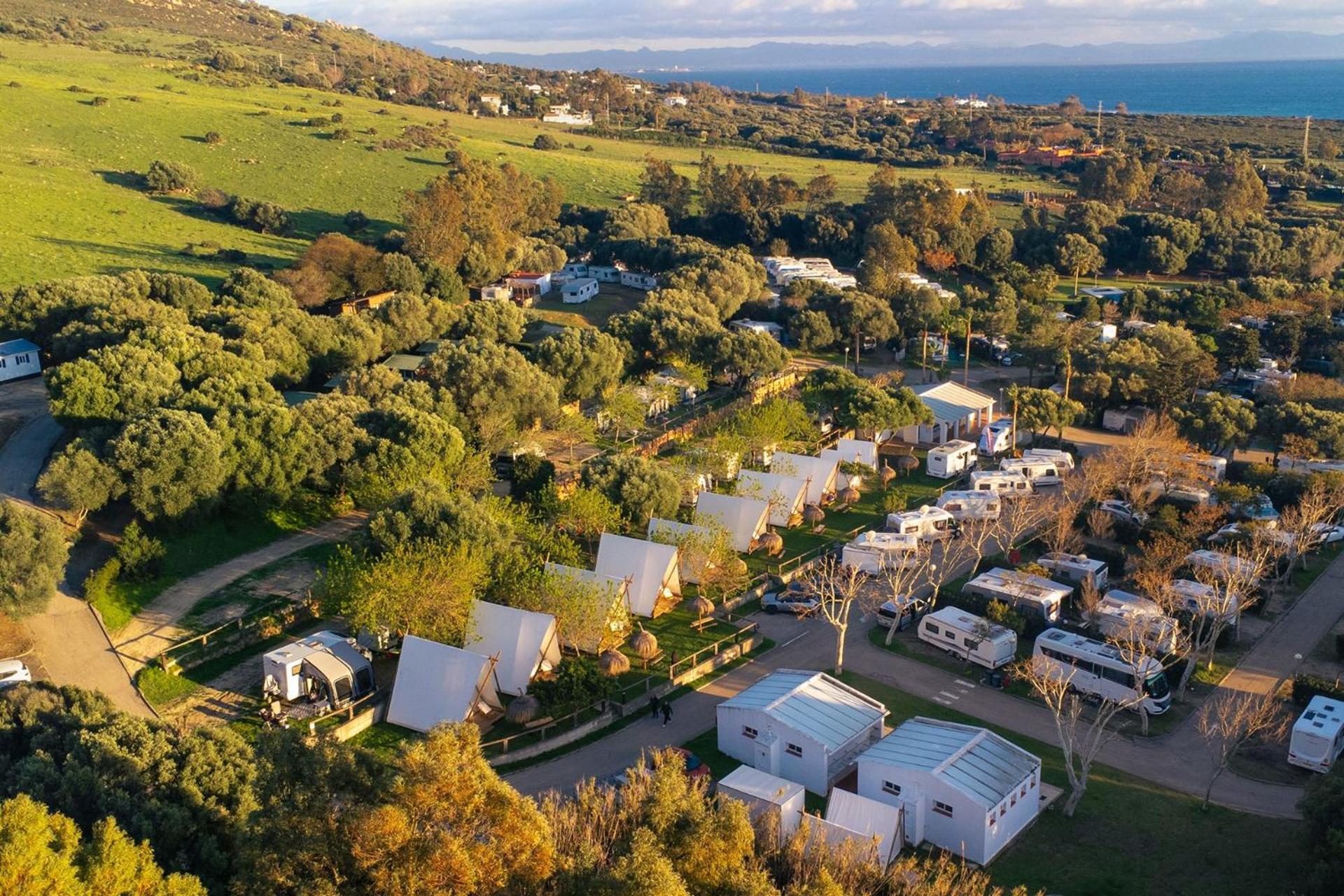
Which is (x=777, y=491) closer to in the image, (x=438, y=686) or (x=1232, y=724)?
(x=438, y=686)

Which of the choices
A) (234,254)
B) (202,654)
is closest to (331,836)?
(202,654)

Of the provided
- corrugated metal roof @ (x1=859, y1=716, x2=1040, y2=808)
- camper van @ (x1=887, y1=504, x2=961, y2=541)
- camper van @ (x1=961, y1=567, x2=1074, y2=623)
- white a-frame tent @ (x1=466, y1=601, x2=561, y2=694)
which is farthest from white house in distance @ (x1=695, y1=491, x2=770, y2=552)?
corrugated metal roof @ (x1=859, y1=716, x2=1040, y2=808)

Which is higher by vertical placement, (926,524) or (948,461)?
(948,461)

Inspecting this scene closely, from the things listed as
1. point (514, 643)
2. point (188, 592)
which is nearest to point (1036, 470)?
point (514, 643)

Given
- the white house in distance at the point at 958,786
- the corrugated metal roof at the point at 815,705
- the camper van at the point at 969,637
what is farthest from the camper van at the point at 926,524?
the white house in distance at the point at 958,786

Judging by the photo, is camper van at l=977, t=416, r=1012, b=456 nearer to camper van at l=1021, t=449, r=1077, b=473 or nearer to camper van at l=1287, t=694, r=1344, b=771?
camper van at l=1021, t=449, r=1077, b=473
